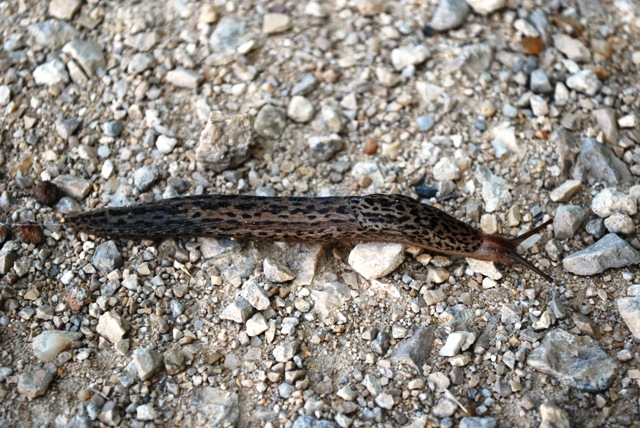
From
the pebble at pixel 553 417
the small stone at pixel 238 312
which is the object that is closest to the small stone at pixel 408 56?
the small stone at pixel 238 312

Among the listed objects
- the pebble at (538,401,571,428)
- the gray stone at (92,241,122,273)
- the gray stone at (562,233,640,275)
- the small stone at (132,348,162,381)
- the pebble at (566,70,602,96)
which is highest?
the pebble at (566,70,602,96)

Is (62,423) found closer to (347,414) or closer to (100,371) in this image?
(100,371)

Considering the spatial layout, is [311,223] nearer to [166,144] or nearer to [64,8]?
[166,144]

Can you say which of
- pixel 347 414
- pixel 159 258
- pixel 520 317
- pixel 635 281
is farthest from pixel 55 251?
pixel 635 281

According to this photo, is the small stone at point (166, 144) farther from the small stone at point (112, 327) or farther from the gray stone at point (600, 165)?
the gray stone at point (600, 165)

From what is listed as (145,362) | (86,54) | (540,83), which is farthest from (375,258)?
(86,54)

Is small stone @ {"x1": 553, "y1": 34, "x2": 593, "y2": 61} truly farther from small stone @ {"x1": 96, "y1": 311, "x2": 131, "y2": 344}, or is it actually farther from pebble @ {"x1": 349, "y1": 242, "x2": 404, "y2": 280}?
small stone @ {"x1": 96, "y1": 311, "x2": 131, "y2": 344}

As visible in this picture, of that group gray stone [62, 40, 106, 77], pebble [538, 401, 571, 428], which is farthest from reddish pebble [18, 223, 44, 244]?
pebble [538, 401, 571, 428]
